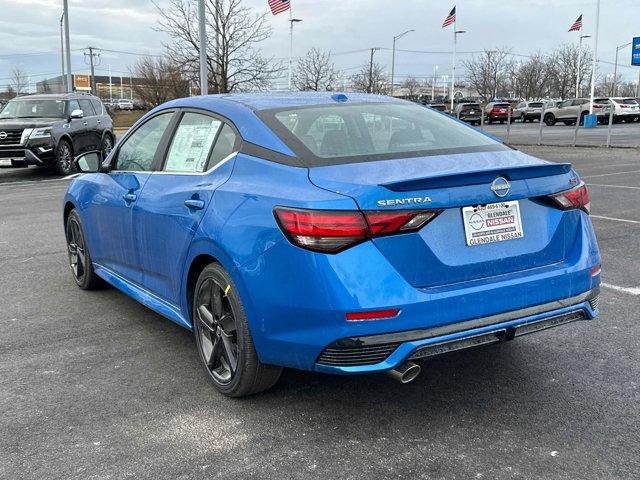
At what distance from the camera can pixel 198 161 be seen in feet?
13.0

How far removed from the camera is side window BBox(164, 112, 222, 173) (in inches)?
155

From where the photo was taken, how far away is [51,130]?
1570 centimetres

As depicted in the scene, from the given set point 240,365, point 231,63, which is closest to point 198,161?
point 240,365

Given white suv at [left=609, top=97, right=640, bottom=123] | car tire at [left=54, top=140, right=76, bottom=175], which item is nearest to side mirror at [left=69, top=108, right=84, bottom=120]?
car tire at [left=54, top=140, right=76, bottom=175]

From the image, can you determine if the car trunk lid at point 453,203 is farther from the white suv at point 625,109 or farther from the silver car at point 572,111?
the white suv at point 625,109

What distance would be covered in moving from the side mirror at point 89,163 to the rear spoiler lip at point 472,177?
3112mm

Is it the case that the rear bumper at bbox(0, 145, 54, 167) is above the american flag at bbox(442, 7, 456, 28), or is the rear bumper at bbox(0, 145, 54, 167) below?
below

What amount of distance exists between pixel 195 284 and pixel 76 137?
14.3 metres

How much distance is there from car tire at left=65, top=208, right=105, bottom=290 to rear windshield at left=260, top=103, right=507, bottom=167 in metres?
2.57

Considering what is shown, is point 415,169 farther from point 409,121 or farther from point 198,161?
→ point 198,161

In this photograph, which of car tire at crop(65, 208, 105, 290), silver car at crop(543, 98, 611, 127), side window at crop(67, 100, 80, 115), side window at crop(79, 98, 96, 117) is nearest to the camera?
car tire at crop(65, 208, 105, 290)

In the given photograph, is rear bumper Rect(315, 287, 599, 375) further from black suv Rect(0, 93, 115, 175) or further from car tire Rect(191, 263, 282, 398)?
black suv Rect(0, 93, 115, 175)

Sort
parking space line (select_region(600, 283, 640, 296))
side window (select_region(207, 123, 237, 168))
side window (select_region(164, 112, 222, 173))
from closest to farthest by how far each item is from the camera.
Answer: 1. side window (select_region(207, 123, 237, 168))
2. side window (select_region(164, 112, 222, 173))
3. parking space line (select_region(600, 283, 640, 296))

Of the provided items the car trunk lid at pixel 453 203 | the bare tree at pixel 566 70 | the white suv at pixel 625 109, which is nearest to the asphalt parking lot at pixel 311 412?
the car trunk lid at pixel 453 203
